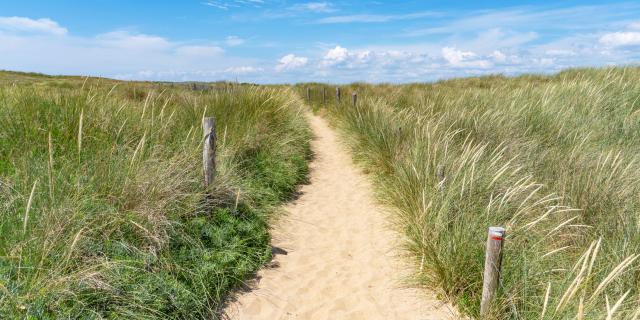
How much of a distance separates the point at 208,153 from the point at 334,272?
2154mm

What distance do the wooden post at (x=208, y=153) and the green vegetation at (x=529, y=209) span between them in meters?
2.53

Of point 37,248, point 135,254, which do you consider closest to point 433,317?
→ point 135,254

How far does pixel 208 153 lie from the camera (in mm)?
4953

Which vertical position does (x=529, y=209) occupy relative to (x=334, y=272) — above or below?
above

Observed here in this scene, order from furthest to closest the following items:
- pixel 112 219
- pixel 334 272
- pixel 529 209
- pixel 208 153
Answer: pixel 208 153, pixel 334 272, pixel 529 209, pixel 112 219

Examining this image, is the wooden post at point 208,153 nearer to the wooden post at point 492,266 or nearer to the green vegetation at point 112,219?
the green vegetation at point 112,219

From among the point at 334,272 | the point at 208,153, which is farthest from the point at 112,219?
the point at 334,272

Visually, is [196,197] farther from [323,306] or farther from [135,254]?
[323,306]

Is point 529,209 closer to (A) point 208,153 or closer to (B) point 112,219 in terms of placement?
(A) point 208,153

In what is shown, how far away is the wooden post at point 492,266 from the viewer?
2.72 meters

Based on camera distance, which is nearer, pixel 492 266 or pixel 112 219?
pixel 492 266

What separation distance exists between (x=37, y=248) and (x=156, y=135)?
9.63ft

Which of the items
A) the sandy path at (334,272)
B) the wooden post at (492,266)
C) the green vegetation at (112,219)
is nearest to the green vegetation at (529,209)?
the wooden post at (492,266)

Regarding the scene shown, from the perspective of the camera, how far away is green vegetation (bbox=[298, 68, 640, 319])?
2.90 m
